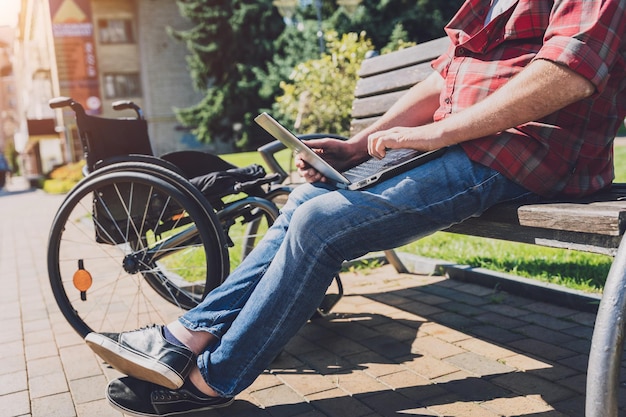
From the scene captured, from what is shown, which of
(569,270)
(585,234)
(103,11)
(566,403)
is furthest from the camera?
(103,11)

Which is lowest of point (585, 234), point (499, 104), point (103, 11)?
point (585, 234)

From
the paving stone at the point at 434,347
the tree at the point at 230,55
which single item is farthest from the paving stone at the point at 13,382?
the tree at the point at 230,55

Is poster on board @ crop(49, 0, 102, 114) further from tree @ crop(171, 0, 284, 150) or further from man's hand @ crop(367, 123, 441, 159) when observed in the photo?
man's hand @ crop(367, 123, 441, 159)

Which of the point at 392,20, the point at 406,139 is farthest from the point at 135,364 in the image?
the point at 392,20

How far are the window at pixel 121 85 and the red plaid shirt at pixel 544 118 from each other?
1374 inches

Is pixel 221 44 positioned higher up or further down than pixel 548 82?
higher up

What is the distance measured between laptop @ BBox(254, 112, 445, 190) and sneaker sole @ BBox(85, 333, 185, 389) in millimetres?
781

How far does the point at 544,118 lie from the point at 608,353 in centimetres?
78

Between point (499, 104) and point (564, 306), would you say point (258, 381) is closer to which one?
point (499, 104)

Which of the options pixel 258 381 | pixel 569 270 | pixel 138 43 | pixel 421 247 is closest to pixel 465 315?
pixel 569 270

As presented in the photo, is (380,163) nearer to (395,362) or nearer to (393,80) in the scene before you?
(395,362)

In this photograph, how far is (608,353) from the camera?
1360 mm

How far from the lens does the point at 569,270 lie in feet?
11.5

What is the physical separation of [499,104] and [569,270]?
2.07 m
